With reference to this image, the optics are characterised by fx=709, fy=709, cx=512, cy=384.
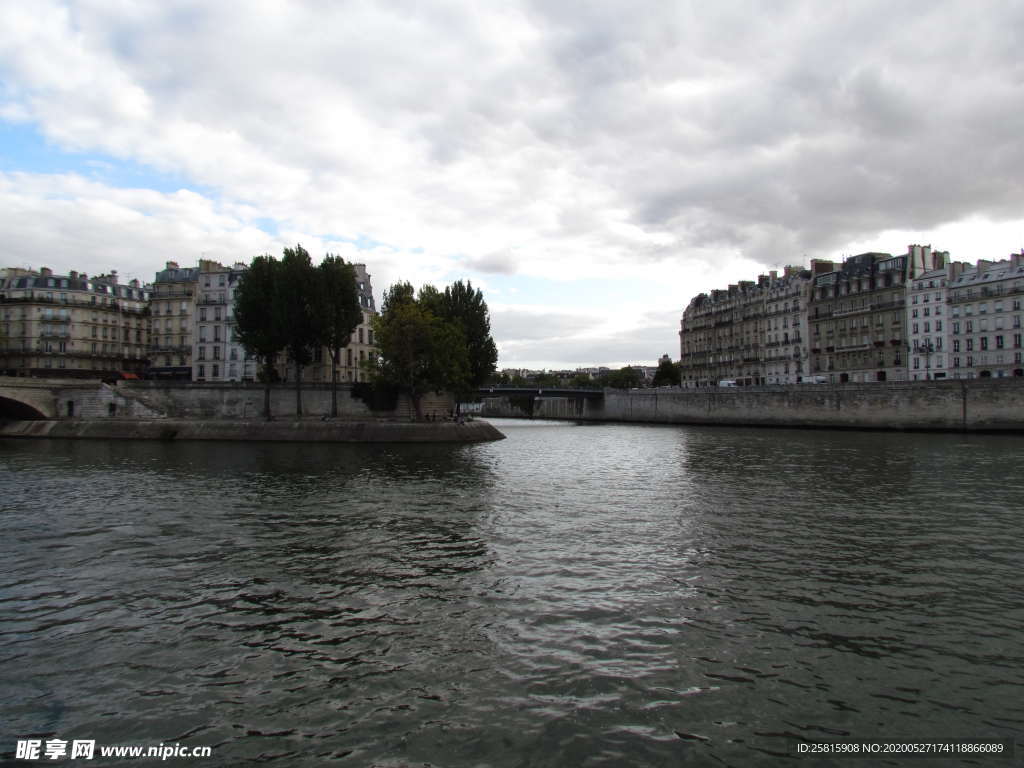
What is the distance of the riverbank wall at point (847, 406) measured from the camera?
222ft

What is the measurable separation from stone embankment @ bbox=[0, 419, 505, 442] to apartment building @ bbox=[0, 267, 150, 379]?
32567 mm

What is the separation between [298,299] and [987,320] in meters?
80.8

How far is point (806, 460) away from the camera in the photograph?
43.3 meters

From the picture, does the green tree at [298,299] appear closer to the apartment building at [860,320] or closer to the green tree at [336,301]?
the green tree at [336,301]

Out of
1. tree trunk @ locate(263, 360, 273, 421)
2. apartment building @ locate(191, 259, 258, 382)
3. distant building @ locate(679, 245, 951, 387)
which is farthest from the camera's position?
distant building @ locate(679, 245, 951, 387)

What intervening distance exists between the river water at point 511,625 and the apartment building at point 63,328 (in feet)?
270

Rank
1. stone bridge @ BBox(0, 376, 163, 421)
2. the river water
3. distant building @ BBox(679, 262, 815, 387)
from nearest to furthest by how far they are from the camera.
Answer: the river water → stone bridge @ BBox(0, 376, 163, 421) → distant building @ BBox(679, 262, 815, 387)

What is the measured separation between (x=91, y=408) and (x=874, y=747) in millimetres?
78334

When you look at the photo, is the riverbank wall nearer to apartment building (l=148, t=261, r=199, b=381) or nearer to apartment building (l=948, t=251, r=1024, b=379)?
apartment building (l=948, t=251, r=1024, b=379)

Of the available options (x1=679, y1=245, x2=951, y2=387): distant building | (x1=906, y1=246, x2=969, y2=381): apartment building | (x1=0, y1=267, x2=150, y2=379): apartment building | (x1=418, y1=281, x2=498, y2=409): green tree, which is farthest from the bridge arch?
(x1=906, y1=246, x2=969, y2=381): apartment building

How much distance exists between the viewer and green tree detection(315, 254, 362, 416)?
223ft

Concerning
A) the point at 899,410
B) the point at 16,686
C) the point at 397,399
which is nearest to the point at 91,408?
the point at 397,399

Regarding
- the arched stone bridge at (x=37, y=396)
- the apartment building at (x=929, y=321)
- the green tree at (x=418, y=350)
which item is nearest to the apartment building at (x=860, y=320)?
the apartment building at (x=929, y=321)

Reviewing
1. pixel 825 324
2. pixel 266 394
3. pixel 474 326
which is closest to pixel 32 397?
pixel 266 394
